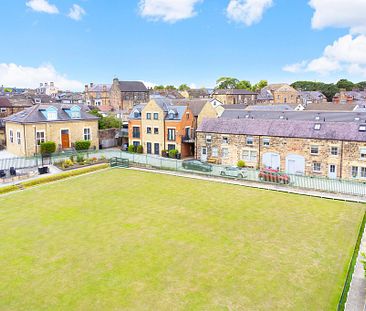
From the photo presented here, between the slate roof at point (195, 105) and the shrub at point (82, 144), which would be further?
the slate roof at point (195, 105)

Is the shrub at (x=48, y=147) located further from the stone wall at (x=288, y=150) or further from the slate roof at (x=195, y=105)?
the slate roof at (x=195, y=105)

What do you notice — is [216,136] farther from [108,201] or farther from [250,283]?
[250,283]

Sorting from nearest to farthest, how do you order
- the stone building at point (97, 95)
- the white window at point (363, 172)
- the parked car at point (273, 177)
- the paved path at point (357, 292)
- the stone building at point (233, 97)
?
the paved path at point (357, 292) → the parked car at point (273, 177) → the white window at point (363, 172) → the stone building at point (233, 97) → the stone building at point (97, 95)

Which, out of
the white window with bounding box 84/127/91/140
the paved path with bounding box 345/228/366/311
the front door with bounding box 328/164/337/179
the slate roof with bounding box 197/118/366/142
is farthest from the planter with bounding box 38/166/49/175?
the paved path with bounding box 345/228/366/311

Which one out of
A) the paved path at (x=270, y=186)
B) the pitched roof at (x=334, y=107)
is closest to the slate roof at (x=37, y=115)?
the paved path at (x=270, y=186)

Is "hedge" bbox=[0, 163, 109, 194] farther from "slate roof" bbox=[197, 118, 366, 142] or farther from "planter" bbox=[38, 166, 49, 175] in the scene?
"slate roof" bbox=[197, 118, 366, 142]

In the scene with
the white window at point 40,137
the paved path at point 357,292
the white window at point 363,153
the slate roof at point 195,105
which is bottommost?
the paved path at point 357,292
